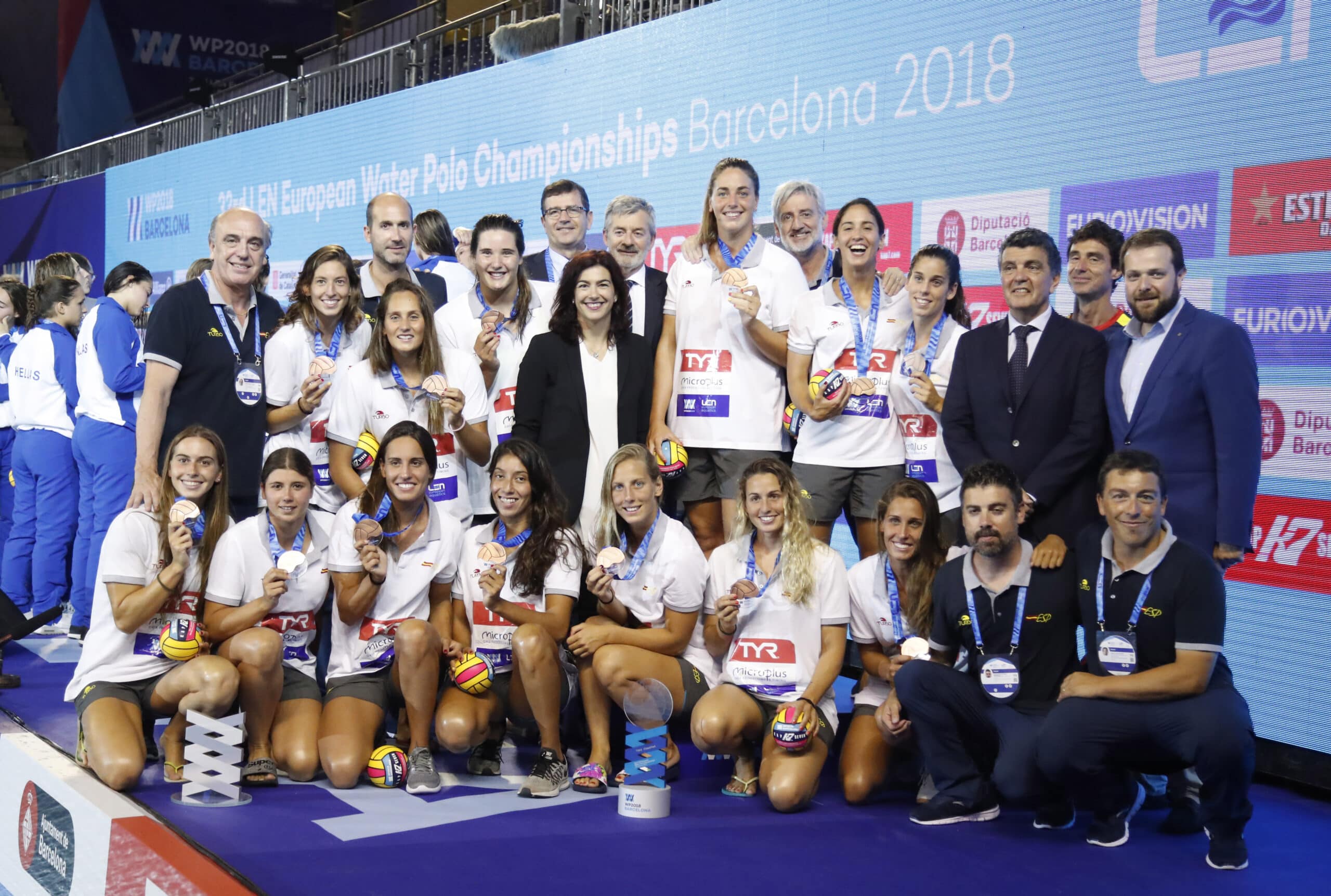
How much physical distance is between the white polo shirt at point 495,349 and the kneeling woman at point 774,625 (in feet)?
3.62

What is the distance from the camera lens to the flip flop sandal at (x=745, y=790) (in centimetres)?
378

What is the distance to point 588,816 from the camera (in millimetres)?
3488

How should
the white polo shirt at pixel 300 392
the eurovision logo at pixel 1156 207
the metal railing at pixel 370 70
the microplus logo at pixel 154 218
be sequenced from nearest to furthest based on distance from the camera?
the eurovision logo at pixel 1156 207, the white polo shirt at pixel 300 392, the metal railing at pixel 370 70, the microplus logo at pixel 154 218

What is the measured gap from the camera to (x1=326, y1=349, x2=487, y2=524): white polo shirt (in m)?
4.20

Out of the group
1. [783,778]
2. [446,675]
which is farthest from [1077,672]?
[446,675]

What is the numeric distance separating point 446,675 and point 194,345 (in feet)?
4.94

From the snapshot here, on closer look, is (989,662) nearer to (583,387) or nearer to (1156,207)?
(583,387)

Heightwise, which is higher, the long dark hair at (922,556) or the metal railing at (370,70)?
the metal railing at (370,70)

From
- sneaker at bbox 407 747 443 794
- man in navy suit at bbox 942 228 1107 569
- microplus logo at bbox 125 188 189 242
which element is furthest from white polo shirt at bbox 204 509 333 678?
microplus logo at bbox 125 188 189 242

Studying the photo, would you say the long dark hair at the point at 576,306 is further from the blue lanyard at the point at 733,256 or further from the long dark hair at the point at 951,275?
the long dark hair at the point at 951,275

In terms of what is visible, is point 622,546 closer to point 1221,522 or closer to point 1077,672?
point 1077,672

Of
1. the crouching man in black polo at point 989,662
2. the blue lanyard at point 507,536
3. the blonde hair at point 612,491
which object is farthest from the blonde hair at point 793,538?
the blue lanyard at point 507,536

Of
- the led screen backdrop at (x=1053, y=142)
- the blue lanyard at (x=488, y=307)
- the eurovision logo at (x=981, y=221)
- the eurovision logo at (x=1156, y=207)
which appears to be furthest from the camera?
the eurovision logo at (x=981, y=221)

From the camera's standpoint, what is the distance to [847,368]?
13.7 ft
